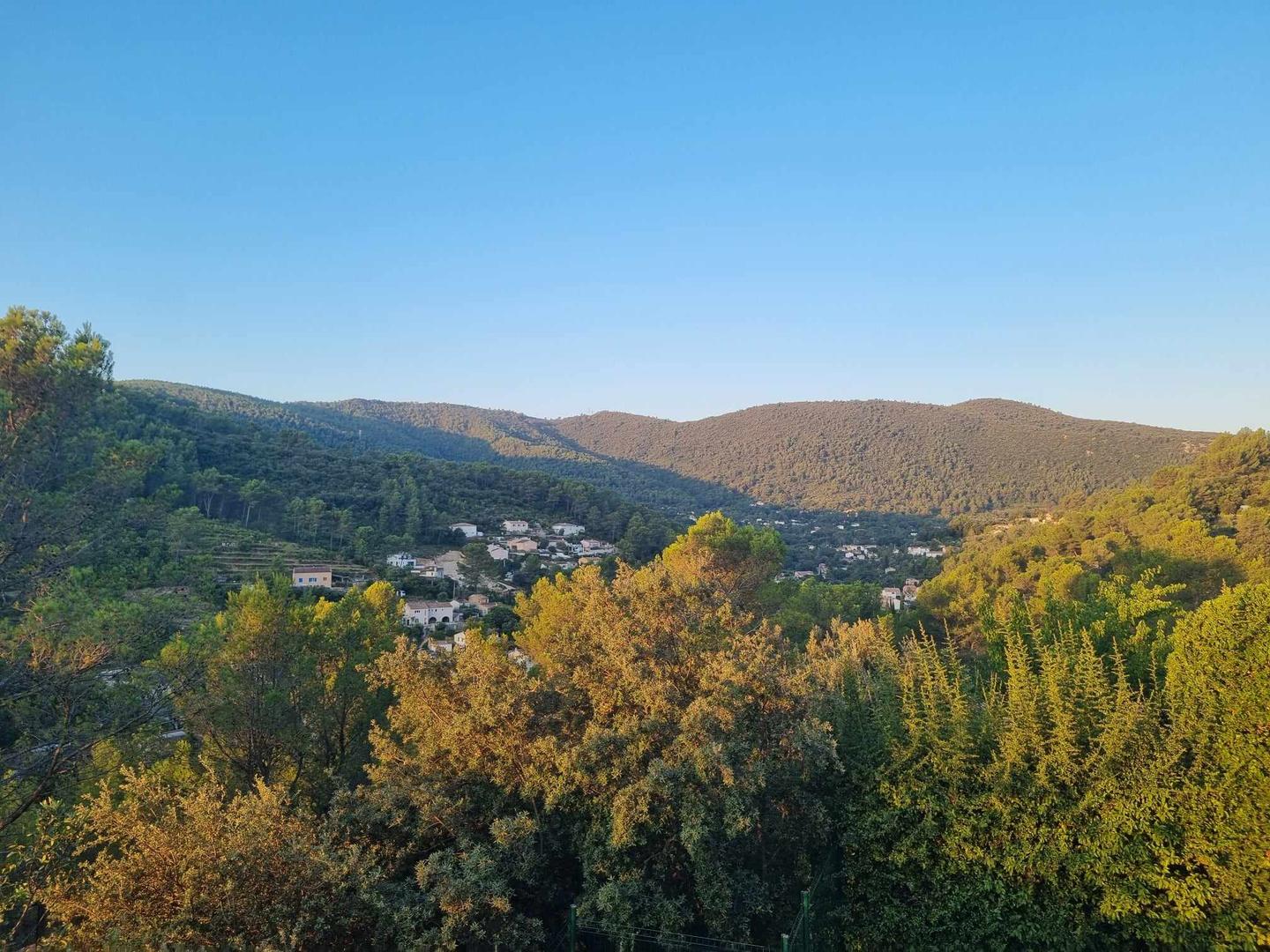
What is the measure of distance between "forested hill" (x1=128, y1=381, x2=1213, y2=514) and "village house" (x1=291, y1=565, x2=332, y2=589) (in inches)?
2360

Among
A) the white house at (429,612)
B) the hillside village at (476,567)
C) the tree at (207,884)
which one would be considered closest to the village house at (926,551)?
the hillside village at (476,567)

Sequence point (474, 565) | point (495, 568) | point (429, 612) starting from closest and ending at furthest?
point (429, 612) → point (474, 565) → point (495, 568)

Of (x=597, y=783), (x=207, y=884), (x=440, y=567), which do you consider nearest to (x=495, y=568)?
(x=440, y=567)

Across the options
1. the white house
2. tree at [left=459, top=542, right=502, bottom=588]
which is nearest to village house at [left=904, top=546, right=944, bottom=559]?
tree at [left=459, top=542, right=502, bottom=588]

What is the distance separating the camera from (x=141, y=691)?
7.78m

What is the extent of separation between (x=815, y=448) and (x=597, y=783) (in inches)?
4770

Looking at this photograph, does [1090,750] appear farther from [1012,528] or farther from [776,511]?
[776,511]

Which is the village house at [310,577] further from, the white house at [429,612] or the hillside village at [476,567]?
the white house at [429,612]

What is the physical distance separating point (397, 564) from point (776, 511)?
65.1 meters

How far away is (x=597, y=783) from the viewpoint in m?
6.93

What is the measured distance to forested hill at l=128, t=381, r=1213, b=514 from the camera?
3600 inches

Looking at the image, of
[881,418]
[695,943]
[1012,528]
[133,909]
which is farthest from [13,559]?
[881,418]

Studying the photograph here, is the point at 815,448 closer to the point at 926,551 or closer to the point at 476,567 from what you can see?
the point at 926,551

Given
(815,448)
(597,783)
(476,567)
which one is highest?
(815,448)
